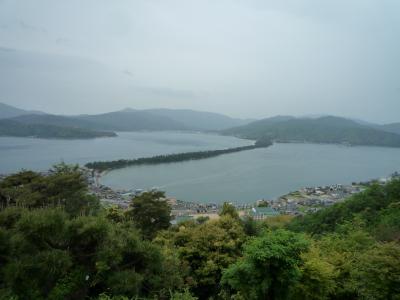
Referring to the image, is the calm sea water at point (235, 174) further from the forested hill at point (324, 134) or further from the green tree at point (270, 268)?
the forested hill at point (324, 134)

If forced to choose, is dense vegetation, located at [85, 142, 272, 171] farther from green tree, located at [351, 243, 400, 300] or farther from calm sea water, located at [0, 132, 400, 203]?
green tree, located at [351, 243, 400, 300]

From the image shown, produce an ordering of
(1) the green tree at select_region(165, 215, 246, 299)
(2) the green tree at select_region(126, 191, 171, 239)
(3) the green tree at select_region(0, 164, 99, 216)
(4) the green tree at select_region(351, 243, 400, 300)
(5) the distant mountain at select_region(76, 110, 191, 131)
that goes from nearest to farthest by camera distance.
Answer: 1. (4) the green tree at select_region(351, 243, 400, 300)
2. (1) the green tree at select_region(165, 215, 246, 299)
3. (3) the green tree at select_region(0, 164, 99, 216)
4. (2) the green tree at select_region(126, 191, 171, 239)
5. (5) the distant mountain at select_region(76, 110, 191, 131)

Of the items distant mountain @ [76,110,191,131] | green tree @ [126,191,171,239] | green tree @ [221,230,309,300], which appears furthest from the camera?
distant mountain @ [76,110,191,131]

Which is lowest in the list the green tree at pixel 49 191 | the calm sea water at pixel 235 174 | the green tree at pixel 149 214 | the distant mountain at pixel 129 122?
the calm sea water at pixel 235 174

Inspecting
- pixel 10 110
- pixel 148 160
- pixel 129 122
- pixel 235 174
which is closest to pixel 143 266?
pixel 235 174

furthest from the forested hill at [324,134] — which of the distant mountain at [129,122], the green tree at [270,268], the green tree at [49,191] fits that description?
the green tree at [270,268]

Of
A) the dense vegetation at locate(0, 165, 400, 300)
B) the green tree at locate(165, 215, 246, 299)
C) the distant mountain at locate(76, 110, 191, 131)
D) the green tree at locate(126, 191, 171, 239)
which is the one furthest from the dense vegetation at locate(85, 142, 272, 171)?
the distant mountain at locate(76, 110, 191, 131)

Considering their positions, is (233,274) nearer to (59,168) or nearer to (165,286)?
(165,286)

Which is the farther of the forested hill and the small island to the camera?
the forested hill

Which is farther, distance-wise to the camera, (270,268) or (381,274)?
(270,268)

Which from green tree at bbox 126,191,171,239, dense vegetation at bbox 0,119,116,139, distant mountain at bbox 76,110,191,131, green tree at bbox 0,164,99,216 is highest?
distant mountain at bbox 76,110,191,131

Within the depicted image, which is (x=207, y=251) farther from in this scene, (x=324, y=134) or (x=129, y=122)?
(x=129, y=122)
